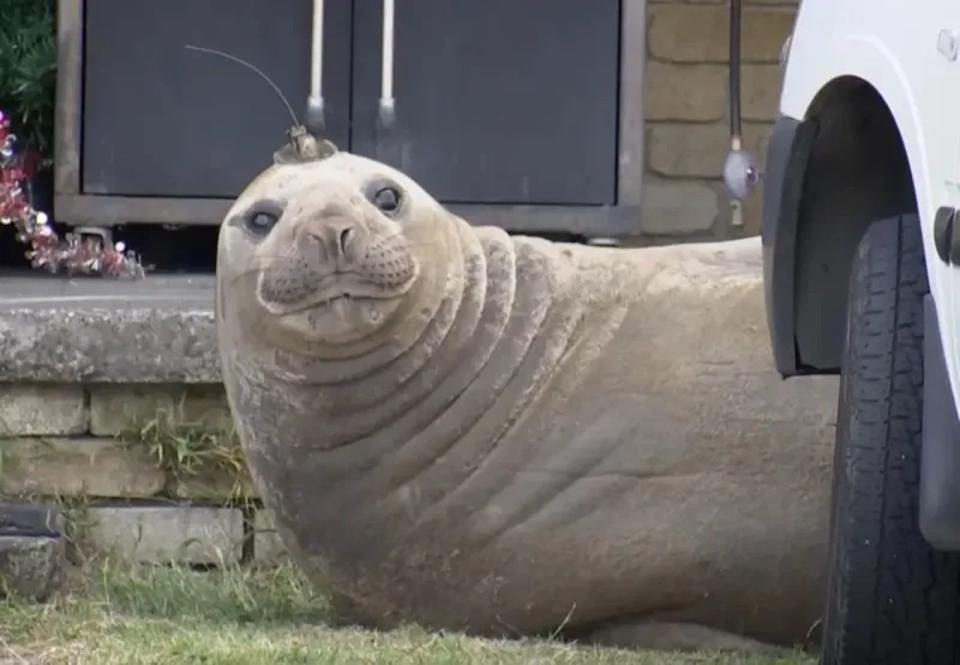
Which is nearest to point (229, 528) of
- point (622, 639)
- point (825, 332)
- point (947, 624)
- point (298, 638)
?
point (298, 638)

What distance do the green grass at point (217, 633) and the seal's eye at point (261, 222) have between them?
A: 0.65 meters

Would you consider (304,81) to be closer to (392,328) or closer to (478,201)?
(478,201)

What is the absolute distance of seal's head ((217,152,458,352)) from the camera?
3137 millimetres

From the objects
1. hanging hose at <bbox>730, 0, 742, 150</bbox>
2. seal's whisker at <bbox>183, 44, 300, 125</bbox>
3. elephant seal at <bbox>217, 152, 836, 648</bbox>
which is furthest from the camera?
hanging hose at <bbox>730, 0, 742, 150</bbox>

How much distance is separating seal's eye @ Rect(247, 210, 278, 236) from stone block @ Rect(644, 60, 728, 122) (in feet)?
7.53

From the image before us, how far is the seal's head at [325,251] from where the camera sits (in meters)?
3.14

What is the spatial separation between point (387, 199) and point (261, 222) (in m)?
0.21

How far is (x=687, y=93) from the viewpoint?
5.42 metres

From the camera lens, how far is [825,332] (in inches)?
102

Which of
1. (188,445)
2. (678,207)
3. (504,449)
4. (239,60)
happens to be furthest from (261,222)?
(678,207)

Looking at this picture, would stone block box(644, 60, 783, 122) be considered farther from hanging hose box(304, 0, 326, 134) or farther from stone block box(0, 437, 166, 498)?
stone block box(0, 437, 166, 498)

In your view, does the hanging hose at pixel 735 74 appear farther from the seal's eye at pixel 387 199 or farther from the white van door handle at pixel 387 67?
the seal's eye at pixel 387 199

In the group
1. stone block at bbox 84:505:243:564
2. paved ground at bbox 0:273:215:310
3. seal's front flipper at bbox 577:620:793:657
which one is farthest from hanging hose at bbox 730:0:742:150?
seal's front flipper at bbox 577:620:793:657

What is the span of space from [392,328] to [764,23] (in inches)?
98.1
